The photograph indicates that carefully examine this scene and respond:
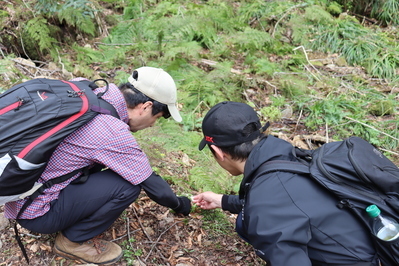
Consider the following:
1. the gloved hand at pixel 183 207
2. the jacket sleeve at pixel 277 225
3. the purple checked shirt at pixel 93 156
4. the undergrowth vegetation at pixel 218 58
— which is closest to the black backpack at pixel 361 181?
the jacket sleeve at pixel 277 225

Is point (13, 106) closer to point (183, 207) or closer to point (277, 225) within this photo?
point (183, 207)

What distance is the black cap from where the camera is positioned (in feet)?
7.34

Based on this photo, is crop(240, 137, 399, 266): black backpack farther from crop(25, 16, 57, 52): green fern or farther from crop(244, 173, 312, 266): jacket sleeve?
crop(25, 16, 57, 52): green fern

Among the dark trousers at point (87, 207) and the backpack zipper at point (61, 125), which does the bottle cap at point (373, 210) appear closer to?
the dark trousers at point (87, 207)

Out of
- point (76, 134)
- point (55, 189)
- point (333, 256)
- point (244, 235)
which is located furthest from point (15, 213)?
point (333, 256)

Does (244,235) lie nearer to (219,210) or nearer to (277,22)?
(219,210)

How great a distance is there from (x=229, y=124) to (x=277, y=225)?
0.72m

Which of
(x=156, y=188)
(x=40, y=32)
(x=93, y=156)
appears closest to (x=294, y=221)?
(x=156, y=188)

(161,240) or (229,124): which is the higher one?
(229,124)

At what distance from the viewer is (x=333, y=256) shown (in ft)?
6.56

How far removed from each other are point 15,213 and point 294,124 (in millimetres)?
4681

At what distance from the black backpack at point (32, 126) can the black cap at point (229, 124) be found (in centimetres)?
85

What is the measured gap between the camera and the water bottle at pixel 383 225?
1808 millimetres

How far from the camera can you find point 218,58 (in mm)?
7230
